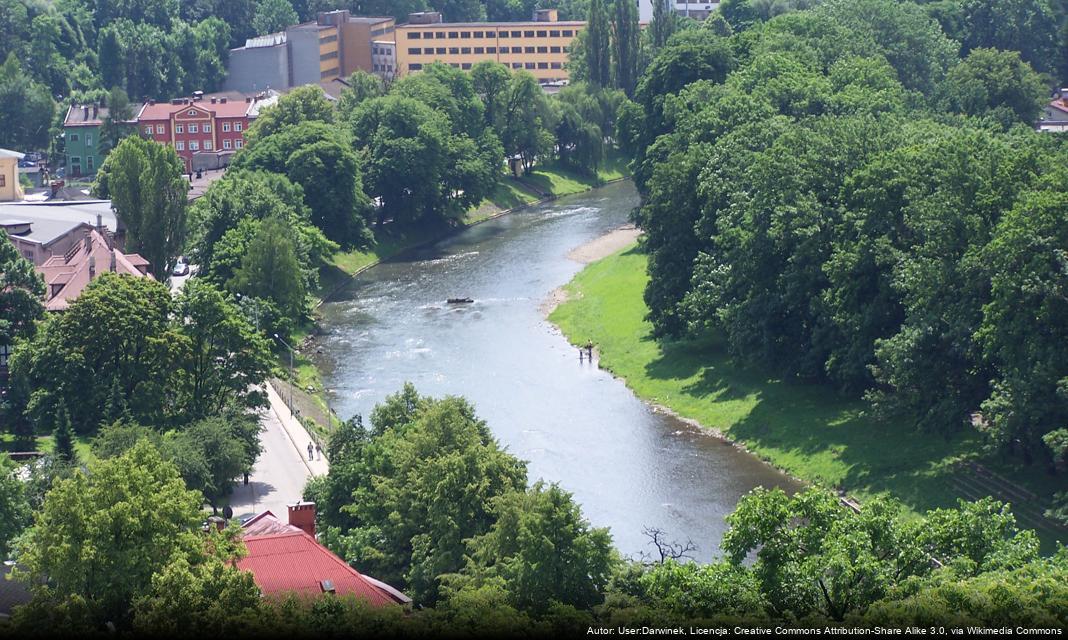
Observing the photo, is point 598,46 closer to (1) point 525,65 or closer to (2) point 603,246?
(1) point 525,65

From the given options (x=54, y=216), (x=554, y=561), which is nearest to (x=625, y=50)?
(x=54, y=216)

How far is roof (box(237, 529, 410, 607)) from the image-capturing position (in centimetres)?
4925

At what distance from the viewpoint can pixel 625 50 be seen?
168 m

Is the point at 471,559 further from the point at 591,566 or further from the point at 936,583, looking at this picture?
the point at 936,583

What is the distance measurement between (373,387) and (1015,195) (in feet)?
108

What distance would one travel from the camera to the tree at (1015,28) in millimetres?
170500

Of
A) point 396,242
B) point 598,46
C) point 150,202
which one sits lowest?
point 396,242

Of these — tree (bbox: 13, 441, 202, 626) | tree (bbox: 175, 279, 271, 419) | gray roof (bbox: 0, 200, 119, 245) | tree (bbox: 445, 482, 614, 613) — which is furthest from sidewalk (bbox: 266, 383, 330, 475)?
gray roof (bbox: 0, 200, 119, 245)

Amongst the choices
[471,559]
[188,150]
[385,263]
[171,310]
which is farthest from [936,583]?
[188,150]

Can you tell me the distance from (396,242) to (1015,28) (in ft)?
240

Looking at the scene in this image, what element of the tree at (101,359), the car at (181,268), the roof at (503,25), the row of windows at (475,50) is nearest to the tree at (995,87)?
the car at (181,268)

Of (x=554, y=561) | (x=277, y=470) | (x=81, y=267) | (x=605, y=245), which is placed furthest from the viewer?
(x=605, y=245)

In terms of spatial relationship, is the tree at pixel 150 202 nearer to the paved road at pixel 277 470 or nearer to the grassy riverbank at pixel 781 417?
the grassy riverbank at pixel 781 417

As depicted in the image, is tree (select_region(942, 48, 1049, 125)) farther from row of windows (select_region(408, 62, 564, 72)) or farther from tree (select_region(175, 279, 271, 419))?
tree (select_region(175, 279, 271, 419))
